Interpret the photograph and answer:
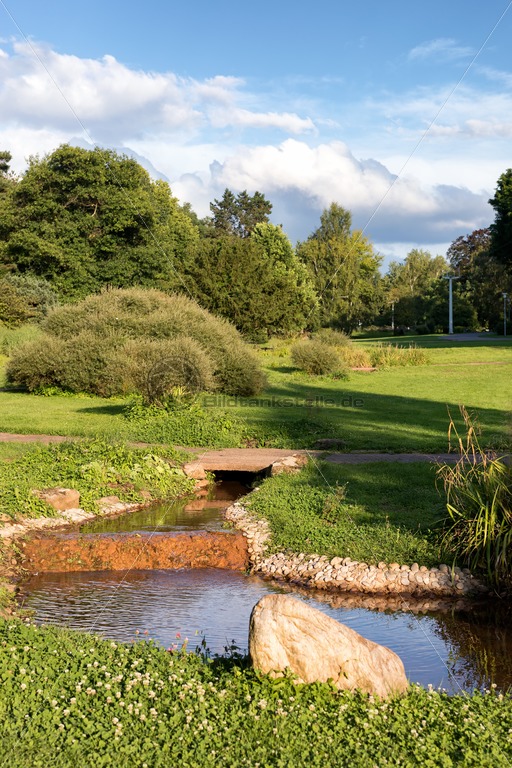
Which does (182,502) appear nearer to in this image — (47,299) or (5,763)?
(5,763)

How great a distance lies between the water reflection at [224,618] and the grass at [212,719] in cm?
122

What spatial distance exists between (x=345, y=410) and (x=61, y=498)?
11.5m

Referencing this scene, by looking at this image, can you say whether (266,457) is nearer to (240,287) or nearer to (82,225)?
(240,287)

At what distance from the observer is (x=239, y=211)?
324ft

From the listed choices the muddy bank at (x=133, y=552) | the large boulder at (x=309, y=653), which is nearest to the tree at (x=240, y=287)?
the muddy bank at (x=133, y=552)

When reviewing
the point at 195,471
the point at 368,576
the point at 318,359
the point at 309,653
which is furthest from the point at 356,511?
the point at 318,359

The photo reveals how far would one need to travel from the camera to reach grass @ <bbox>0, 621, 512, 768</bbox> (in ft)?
16.8

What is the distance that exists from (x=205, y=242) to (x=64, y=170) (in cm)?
1083

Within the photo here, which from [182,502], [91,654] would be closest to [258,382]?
[182,502]

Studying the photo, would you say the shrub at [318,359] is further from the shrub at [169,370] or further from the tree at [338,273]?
the tree at [338,273]

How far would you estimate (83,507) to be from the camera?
1318cm

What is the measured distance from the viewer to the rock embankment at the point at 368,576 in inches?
385

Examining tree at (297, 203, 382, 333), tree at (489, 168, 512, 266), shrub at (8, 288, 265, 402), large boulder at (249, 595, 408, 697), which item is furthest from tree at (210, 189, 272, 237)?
large boulder at (249, 595, 408, 697)

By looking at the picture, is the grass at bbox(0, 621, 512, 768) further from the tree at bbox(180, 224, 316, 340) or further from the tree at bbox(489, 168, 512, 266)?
the tree at bbox(489, 168, 512, 266)
